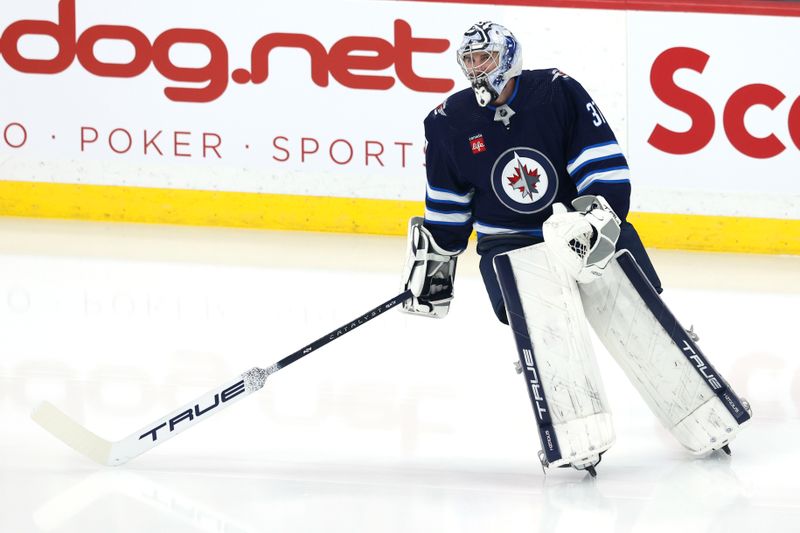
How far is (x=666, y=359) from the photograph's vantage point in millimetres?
3174

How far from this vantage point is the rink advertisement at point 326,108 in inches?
247

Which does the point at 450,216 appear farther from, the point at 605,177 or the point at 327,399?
Result: the point at 327,399

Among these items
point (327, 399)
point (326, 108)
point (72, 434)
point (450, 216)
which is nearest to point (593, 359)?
point (450, 216)

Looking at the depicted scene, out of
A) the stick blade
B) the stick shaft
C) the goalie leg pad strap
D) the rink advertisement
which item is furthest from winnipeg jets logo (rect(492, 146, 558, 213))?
the rink advertisement

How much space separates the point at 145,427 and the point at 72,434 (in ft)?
0.63

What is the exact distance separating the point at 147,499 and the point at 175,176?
3831mm

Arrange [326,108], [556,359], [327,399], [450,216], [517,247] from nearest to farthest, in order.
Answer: [556,359] → [517,247] → [450,216] → [327,399] → [326,108]

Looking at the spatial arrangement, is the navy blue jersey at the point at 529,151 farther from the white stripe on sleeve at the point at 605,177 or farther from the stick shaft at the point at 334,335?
the stick shaft at the point at 334,335

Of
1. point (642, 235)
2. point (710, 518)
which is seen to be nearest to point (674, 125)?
point (642, 235)

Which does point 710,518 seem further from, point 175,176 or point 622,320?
point 175,176

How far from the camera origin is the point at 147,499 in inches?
113

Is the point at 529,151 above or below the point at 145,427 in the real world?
above

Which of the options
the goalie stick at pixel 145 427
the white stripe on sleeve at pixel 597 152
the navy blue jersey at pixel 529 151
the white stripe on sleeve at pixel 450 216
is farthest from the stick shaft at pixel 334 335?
the white stripe on sleeve at pixel 597 152

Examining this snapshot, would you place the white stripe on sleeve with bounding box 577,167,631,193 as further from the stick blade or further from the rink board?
the rink board
